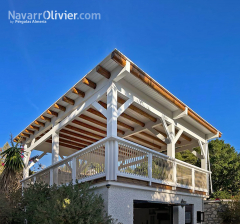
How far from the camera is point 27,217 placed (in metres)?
8.61

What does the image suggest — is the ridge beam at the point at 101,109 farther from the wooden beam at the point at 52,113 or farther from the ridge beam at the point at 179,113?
the ridge beam at the point at 179,113

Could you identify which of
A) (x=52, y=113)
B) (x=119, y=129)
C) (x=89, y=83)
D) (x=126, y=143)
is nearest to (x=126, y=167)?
(x=126, y=143)

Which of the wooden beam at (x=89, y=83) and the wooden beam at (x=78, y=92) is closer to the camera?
the wooden beam at (x=89, y=83)

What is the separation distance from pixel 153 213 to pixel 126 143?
20.0 feet

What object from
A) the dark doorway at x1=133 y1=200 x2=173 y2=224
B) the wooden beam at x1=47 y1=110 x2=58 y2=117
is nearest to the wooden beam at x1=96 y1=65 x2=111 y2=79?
the wooden beam at x1=47 y1=110 x2=58 y2=117

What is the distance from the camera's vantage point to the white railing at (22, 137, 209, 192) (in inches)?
321

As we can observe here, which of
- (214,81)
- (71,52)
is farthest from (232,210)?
A: (214,81)

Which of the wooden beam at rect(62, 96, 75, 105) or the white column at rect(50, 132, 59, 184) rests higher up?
the wooden beam at rect(62, 96, 75, 105)

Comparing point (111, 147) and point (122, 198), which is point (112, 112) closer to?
point (111, 147)


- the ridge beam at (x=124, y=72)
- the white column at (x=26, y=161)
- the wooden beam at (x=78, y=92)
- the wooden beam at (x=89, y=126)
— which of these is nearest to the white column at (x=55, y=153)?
the wooden beam at (x=89, y=126)

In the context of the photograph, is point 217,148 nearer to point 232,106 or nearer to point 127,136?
point 127,136

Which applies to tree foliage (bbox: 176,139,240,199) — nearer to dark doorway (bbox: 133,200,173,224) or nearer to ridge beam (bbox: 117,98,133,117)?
dark doorway (bbox: 133,200,173,224)

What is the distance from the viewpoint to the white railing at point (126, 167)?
815cm

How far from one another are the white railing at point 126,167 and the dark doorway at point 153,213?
1.11 m
